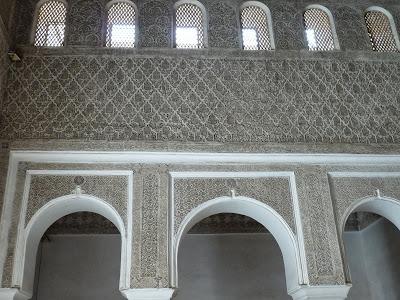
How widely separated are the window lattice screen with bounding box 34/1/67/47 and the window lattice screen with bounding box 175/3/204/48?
64.5 inches

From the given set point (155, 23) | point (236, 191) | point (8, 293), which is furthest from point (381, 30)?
point (8, 293)

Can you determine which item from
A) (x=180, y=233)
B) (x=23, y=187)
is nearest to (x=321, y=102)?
(x=180, y=233)

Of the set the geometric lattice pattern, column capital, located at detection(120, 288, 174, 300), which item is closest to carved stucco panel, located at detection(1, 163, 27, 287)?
the geometric lattice pattern

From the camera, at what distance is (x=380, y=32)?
7.34 meters

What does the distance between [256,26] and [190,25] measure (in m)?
0.99

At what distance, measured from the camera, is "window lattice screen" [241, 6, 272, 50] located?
23.0 ft

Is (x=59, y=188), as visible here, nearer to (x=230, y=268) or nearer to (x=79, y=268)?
(x=79, y=268)

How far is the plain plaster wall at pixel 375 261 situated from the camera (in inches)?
329

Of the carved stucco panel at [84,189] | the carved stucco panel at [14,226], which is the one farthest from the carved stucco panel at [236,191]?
the carved stucco panel at [14,226]

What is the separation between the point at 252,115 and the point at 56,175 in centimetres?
265

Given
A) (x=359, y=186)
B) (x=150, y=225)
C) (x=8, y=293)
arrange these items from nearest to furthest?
1. (x=8, y=293)
2. (x=150, y=225)
3. (x=359, y=186)

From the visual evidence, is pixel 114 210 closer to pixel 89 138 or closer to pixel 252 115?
pixel 89 138

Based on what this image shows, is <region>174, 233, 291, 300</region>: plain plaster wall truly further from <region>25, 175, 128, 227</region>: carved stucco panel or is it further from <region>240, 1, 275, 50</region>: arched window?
<region>240, 1, 275, 50</region>: arched window

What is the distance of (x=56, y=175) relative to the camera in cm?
598
